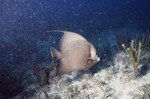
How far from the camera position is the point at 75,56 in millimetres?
3959

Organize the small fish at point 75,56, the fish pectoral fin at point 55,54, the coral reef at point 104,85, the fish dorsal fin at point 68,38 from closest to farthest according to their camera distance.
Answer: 1. the fish pectoral fin at point 55,54
2. the small fish at point 75,56
3. the fish dorsal fin at point 68,38
4. the coral reef at point 104,85

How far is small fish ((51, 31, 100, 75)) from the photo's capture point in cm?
390

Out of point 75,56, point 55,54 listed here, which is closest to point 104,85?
point 75,56

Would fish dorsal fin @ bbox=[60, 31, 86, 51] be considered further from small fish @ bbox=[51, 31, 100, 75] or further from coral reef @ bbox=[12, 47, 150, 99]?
coral reef @ bbox=[12, 47, 150, 99]

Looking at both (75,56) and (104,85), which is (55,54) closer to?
(75,56)

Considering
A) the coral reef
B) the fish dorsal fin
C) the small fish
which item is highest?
the fish dorsal fin

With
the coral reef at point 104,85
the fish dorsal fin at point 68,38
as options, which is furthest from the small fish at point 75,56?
the coral reef at point 104,85

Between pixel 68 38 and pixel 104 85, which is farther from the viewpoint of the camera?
pixel 104 85

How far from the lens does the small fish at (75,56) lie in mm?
3900

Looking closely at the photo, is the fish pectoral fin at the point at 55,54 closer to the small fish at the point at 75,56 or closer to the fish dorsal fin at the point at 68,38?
the small fish at the point at 75,56

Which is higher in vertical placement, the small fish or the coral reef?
the small fish

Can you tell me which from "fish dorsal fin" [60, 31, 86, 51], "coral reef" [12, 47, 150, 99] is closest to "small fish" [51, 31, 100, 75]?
Answer: "fish dorsal fin" [60, 31, 86, 51]

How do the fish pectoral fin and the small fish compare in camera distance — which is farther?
the small fish

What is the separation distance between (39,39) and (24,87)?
4814 mm
